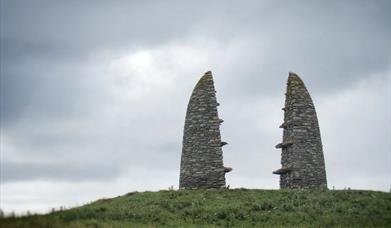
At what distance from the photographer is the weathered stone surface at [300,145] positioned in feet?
138

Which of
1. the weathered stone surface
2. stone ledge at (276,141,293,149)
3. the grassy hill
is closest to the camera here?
the grassy hill

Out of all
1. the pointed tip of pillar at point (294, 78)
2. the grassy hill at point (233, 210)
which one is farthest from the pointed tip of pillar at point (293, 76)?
Answer: the grassy hill at point (233, 210)

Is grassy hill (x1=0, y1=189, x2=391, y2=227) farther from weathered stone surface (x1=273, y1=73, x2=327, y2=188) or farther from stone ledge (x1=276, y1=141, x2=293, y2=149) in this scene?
stone ledge (x1=276, y1=141, x2=293, y2=149)

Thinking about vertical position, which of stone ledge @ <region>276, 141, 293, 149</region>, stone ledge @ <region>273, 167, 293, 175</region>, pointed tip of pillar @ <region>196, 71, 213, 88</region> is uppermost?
pointed tip of pillar @ <region>196, 71, 213, 88</region>

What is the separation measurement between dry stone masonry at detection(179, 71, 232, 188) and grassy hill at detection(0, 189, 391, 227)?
7.21 ft

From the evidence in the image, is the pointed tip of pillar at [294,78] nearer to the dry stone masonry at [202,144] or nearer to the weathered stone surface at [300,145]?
the weathered stone surface at [300,145]

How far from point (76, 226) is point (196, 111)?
17.0 m

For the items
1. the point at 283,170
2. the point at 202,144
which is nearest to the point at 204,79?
the point at 202,144

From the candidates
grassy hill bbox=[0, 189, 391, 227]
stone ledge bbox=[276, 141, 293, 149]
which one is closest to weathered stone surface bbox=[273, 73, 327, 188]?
stone ledge bbox=[276, 141, 293, 149]

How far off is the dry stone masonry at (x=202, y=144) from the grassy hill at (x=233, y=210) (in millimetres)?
2197

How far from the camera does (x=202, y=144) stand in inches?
A: 1640

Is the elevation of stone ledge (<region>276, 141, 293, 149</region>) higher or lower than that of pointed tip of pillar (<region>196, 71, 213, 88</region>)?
lower

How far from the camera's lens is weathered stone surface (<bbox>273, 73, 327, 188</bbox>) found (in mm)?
42000

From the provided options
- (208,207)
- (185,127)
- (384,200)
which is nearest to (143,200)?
(208,207)
